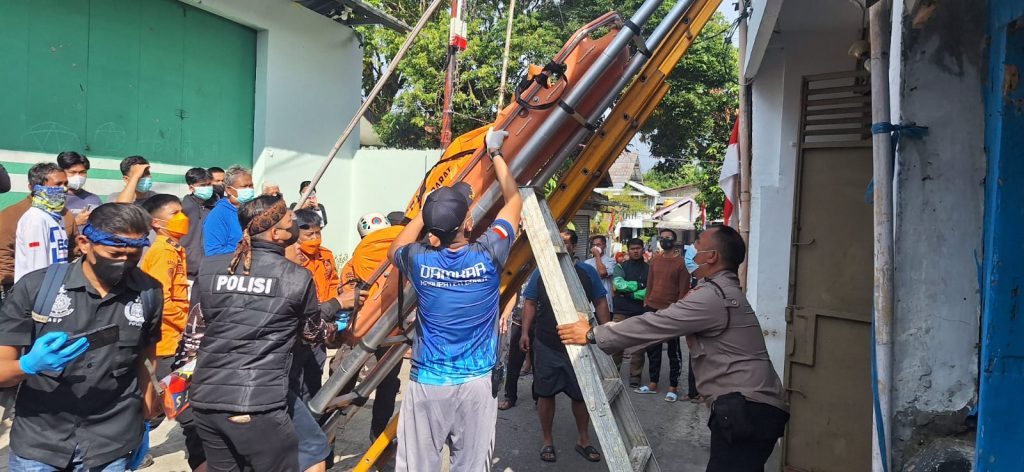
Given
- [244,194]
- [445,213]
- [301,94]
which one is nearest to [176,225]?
[244,194]

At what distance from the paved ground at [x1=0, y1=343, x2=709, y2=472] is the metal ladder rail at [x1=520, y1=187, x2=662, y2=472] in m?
1.73

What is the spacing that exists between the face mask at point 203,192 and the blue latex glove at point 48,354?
10.5 ft

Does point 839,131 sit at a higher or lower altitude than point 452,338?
higher

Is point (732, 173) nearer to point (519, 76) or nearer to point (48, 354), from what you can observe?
point (48, 354)

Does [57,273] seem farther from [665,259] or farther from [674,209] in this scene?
[674,209]

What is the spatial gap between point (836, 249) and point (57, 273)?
402 cm

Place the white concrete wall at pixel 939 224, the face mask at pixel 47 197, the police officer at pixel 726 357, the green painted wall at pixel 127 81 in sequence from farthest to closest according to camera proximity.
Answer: the green painted wall at pixel 127 81
the face mask at pixel 47 197
the police officer at pixel 726 357
the white concrete wall at pixel 939 224

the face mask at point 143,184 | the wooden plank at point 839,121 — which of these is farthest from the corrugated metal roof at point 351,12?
the wooden plank at point 839,121

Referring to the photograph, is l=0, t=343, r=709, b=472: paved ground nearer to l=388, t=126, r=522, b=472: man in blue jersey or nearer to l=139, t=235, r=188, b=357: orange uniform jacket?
l=139, t=235, r=188, b=357: orange uniform jacket

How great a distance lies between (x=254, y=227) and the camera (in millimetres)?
2668

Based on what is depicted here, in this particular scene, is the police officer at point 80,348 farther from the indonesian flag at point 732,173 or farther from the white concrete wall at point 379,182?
the white concrete wall at point 379,182

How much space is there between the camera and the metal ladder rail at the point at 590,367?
2.67 meters

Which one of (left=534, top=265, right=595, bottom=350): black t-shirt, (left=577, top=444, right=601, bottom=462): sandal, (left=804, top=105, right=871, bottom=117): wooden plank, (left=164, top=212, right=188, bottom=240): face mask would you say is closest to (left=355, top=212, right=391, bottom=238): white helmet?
(left=164, top=212, right=188, bottom=240): face mask

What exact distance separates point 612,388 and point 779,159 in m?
2.52
